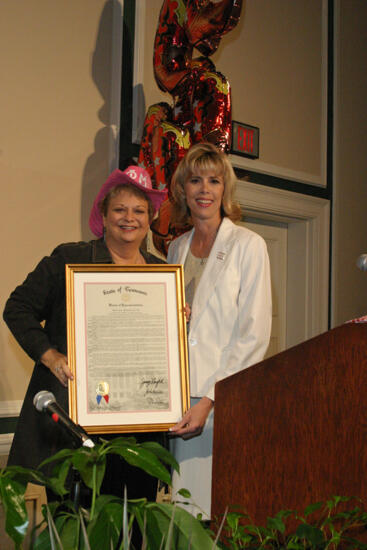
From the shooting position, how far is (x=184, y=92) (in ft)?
8.87

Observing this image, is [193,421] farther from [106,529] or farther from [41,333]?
[106,529]

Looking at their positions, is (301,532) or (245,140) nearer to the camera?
(301,532)

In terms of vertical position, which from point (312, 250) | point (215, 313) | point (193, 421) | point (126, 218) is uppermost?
point (126, 218)

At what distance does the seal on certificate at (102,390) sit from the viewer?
1.63 meters

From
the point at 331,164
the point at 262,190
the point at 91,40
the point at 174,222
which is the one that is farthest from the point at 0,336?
the point at 331,164

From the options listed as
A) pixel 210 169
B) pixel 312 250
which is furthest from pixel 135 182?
pixel 312 250

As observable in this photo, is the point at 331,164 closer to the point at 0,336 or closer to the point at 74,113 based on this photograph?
the point at 74,113

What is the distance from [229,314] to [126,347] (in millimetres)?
363

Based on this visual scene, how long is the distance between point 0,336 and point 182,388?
1.47 meters

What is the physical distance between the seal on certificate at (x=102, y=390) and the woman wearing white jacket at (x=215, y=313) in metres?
0.25

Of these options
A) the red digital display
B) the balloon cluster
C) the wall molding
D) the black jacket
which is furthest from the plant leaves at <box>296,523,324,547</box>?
the wall molding

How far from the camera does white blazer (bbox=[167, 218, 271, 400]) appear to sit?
184 cm

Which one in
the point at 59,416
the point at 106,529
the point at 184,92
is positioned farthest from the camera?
the point at 184,92

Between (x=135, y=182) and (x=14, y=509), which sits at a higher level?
(x=135, y=182)
